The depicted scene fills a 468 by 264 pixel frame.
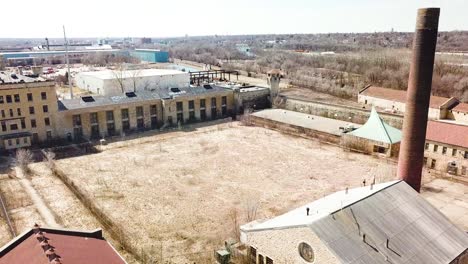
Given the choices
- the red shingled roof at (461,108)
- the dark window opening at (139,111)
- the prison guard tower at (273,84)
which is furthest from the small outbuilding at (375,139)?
the dark window opening at (139,111)

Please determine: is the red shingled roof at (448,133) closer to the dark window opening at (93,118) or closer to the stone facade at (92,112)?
the stone facade at (92,112)

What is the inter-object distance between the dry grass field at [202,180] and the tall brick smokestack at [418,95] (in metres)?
7.97

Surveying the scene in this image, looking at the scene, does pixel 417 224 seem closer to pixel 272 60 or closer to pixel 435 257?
pixel 435 257

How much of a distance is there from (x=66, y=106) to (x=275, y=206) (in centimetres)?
2934

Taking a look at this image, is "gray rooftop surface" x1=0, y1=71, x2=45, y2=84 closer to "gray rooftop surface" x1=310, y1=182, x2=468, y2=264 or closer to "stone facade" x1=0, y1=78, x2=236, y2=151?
"stone facade" x1=0, y1=78, x2=236, y2=151

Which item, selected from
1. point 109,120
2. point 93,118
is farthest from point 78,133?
point 109,120

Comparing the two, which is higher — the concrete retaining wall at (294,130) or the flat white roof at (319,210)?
the flat white roof at (319,210)

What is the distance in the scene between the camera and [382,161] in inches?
1449

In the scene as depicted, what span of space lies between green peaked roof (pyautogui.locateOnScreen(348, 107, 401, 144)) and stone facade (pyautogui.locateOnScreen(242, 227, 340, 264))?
23.4 m

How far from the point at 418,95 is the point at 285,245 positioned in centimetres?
1227

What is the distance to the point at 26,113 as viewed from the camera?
4103 centimetres

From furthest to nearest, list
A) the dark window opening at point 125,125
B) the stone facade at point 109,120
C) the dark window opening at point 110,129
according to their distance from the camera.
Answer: the dark window opening at point 125,125 → the dark window opening at point 110,129 → the stone facade at point 109,120

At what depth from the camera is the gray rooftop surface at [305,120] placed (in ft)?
146

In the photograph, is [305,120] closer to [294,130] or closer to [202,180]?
[294,130]
